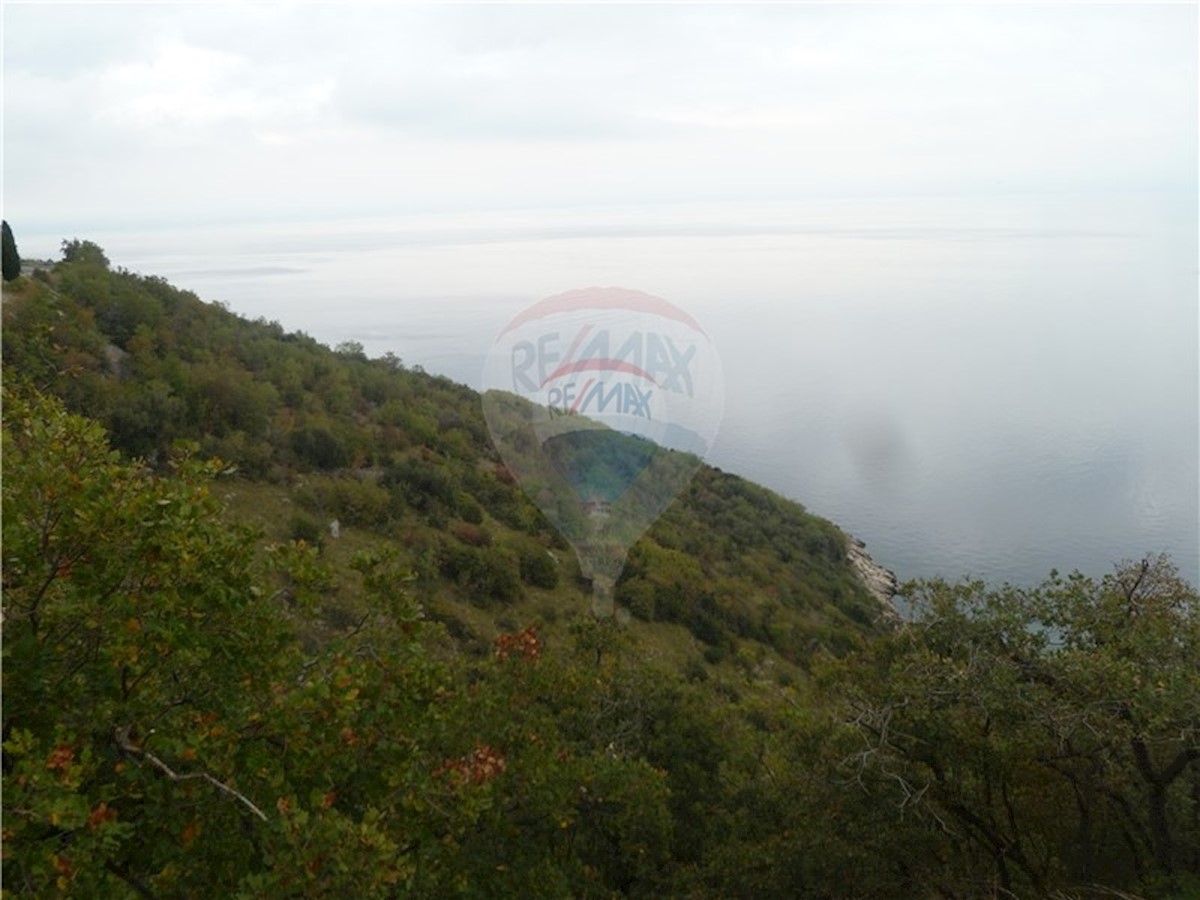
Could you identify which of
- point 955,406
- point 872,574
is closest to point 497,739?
point 872,574

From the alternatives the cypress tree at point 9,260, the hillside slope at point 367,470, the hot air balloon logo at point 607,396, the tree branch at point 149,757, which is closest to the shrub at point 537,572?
the hillside slope at point 367,470

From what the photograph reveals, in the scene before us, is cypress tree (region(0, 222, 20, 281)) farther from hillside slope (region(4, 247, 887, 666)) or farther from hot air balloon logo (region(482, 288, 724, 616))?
hot air balloon logo (region(482, 288, 724, 616))

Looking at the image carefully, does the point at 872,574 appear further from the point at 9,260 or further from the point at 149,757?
the point at 149,757

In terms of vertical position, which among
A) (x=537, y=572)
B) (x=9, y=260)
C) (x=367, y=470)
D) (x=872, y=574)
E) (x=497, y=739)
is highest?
(x=9, y=260)

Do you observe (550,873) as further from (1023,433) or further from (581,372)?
(1023,433)

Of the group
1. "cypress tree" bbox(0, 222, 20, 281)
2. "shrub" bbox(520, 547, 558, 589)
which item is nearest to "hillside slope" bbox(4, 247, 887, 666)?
"shrub" bbox(520, 547, 558, 589)

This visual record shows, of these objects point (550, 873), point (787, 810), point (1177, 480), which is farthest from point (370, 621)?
point (1177, 480)

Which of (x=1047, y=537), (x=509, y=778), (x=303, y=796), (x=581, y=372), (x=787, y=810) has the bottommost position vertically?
(x=1047, y=537)
